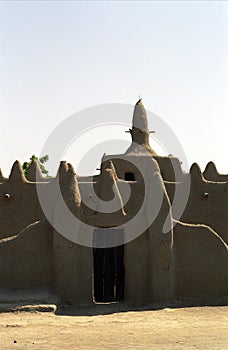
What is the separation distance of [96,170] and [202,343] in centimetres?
1216

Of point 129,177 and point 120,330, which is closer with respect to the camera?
point 120,330

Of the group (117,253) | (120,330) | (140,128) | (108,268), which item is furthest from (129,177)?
(120,330)

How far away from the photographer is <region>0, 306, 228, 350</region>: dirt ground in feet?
31.8

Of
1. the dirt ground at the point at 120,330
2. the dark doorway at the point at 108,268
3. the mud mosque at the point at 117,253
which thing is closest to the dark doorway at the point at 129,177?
the mud mosque at the point at 117,253

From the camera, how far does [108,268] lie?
1404 cm

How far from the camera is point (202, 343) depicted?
9.75m

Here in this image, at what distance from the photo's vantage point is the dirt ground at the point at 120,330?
31.8 feet

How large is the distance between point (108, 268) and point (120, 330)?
3102mm

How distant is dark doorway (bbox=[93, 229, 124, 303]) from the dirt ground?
1.14 m

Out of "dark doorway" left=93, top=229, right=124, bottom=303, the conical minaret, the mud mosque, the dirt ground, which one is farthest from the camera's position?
the conical minaret

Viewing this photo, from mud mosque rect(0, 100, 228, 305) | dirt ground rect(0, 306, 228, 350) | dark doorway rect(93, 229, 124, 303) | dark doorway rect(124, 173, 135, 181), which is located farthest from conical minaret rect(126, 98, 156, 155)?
dirt ground rect(0, 306, 228, 350)

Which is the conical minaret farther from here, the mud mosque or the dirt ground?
the dirt ground

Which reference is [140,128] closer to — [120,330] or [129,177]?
[129,177]

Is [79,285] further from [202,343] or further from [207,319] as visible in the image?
[202,343]
